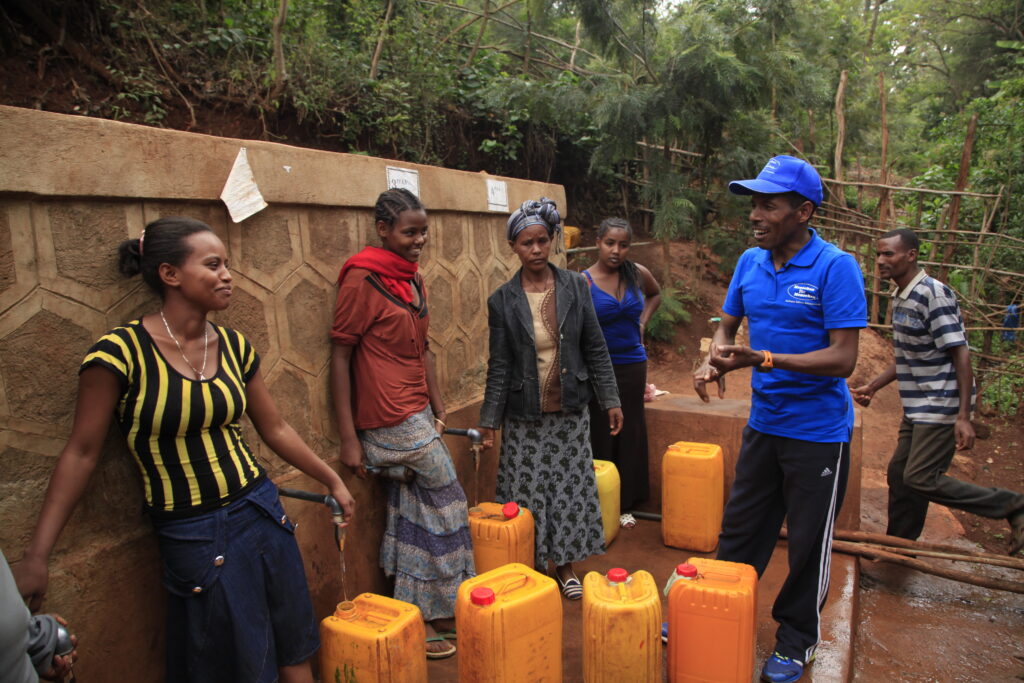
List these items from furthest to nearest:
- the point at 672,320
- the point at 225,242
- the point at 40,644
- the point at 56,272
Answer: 1. the point at 672,320
2. the point at 225,242
3. the point at 56,272
4. the point at 40,644

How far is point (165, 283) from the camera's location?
2.04 m

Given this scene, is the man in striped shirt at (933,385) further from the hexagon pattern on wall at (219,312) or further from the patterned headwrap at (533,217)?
the hexagon pattern on wall at (219,312)

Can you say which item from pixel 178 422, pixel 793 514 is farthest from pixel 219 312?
pixel 793 514

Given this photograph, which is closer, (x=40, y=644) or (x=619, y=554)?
(x=40, y=644)

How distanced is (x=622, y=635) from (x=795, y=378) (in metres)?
1.18

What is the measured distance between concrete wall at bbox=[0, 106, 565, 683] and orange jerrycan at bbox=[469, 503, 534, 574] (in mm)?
534

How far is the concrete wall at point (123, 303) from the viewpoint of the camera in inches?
76.4

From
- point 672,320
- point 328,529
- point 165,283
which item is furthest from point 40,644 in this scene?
point 672,320

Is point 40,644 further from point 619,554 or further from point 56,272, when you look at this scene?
point 619,554

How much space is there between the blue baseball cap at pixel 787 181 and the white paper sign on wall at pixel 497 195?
193cm

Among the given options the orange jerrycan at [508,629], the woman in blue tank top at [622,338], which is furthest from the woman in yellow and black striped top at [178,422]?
the woman in blue tank top at [622,338]

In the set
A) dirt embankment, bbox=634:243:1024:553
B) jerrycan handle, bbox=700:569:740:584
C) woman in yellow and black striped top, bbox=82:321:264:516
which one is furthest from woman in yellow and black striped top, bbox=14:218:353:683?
dirt embankment, bbox=634:243:1024:553

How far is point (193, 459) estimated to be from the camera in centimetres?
205

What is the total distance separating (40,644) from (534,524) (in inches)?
88.4
